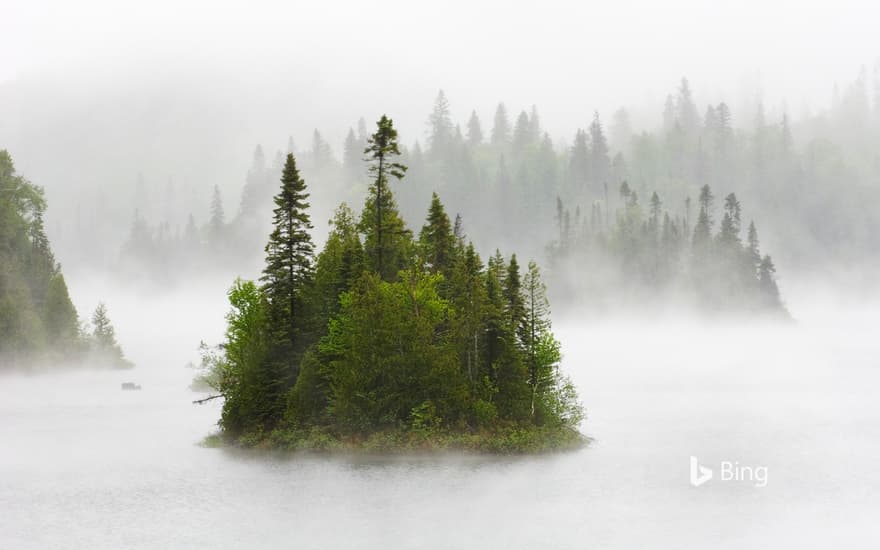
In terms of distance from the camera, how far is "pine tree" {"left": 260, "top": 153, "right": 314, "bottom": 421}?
6781 centimetres

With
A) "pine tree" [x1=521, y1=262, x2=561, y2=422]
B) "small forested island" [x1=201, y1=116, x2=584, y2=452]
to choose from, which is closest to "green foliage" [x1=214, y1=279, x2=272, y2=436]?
"small forested island" [x1=201, y1=116, x2=584, y2=452]

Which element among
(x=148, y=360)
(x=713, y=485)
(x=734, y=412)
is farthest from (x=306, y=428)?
(x=148, y=360)

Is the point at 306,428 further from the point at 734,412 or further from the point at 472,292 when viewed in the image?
the point at 734,412

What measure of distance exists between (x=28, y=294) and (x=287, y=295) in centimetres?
6654

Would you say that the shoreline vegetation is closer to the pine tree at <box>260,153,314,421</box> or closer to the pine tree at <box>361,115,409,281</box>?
the pine tree at <box>260,153,314,421</box>

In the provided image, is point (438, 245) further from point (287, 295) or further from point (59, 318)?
point (59, 318)

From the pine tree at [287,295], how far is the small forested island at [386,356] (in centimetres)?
10

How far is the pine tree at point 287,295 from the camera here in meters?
67.8

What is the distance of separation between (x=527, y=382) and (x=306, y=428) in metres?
16.8

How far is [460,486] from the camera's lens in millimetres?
55438

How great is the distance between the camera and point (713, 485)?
57312 millimetres

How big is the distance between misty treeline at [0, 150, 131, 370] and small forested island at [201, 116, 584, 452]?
196ft

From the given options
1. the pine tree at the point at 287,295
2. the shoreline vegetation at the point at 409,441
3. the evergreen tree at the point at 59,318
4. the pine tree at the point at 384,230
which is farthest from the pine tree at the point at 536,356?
the evergreen tree at the point at 59,318

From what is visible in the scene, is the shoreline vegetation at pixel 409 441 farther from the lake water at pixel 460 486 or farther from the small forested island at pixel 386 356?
the lake water at pixel 460 486
